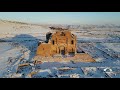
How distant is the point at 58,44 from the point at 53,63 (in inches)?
20.3

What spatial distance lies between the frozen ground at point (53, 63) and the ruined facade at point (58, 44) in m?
0.15

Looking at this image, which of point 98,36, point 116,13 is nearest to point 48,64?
point 98,36

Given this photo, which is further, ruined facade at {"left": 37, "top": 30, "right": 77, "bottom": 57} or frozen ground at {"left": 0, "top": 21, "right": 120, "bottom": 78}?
ruined facade at {"left": 37, "top": 30, "right": 77, "bottom": 57}

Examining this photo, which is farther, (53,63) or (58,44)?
(58,44)

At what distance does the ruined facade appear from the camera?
5.65 meters

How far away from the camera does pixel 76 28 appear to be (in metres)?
5.75

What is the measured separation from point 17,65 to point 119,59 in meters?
2.47

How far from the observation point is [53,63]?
18.0ft

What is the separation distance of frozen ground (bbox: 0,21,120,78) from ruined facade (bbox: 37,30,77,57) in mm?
147

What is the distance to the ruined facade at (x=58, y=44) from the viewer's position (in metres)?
5.65

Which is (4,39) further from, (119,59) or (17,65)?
(119,59)

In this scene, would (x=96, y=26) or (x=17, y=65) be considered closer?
(x=17, y=65)

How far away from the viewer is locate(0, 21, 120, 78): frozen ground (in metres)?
5.39
